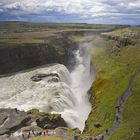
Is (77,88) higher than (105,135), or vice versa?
(105,135)

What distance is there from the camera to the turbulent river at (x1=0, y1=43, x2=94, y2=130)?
79.9 meters

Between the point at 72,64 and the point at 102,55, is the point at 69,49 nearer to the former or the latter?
the point at 72,64

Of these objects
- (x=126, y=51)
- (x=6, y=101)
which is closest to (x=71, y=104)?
(x=6, y=101)

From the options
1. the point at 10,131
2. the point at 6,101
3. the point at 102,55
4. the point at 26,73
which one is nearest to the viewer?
the point at 10,131

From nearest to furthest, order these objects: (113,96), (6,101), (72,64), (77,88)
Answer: (113,96) → (6,101) → (77,88) → (72,64)

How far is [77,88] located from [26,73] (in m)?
22.0

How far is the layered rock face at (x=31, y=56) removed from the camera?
13079 cm

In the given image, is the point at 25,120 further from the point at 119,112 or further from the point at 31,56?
the point at 31,56

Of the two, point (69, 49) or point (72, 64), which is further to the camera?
point (69, 49)

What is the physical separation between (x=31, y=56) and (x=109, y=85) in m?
60.3

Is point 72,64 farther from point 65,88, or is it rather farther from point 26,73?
point 65,88

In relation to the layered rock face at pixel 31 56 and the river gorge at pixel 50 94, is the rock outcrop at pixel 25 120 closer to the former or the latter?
the river gorge at pixel 50 94

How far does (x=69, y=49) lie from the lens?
17975cm

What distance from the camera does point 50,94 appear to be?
89.7 metres
